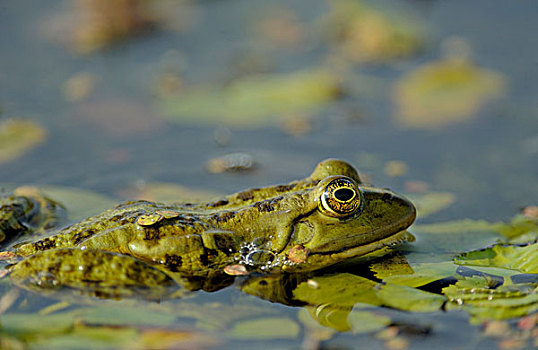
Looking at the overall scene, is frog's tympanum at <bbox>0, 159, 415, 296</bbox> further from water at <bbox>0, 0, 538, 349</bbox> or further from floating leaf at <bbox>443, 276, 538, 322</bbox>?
floating leaf at <bbox>443, 276, 538, 322</bbox>

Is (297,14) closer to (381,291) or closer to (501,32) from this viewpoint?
(501,32)

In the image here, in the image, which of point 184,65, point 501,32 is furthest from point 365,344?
point 501,32

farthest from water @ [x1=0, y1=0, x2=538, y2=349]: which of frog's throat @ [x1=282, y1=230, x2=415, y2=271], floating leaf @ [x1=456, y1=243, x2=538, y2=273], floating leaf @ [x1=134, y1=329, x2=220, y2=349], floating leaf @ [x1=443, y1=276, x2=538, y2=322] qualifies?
floating leaf @ [x1=456, y1=243, x2=538, y2=273]

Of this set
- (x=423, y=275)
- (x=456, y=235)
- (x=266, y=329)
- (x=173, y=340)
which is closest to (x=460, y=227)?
(x=456, y=235)

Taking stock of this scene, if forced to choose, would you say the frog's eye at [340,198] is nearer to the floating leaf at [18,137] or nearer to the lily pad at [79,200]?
the lily pad at [79,200]

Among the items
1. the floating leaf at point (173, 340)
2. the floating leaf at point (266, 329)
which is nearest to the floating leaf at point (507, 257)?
the floating leaf at point (266, 329)
